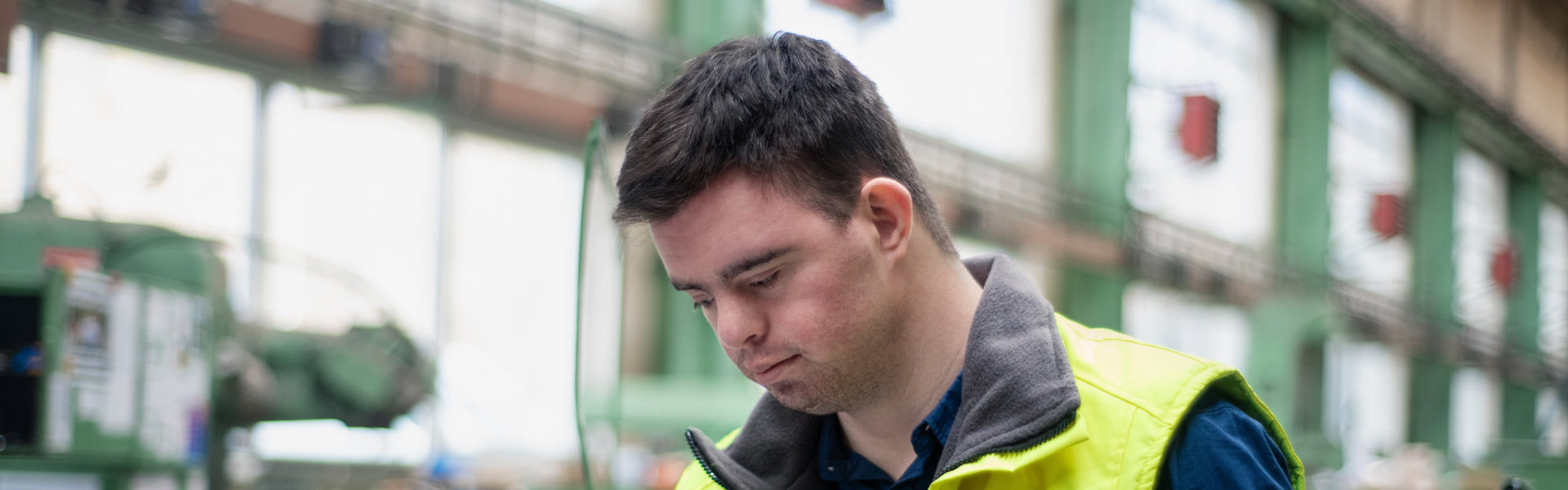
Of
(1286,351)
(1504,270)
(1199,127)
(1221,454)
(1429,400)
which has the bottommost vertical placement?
(1429,400)

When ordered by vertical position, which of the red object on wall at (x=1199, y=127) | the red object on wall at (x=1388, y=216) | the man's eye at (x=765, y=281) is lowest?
the man's eye at (x=765, y=281)

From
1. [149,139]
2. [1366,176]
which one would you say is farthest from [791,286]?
[1366,176]

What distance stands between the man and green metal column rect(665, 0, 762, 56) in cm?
652

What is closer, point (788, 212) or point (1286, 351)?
point (788, 212)

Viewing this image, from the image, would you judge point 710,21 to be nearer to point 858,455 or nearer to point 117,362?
point 117,362

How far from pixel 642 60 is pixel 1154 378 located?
6.72 m

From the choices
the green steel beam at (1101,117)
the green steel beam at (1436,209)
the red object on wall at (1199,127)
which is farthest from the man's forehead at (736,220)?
the green steel beam at (1436,209)

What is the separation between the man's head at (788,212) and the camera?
143cm

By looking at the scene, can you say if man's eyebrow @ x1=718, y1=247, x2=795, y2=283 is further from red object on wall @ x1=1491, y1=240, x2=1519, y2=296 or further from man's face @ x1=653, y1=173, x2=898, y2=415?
red object on wall @ x1=1491, y1=240, x2=1519, y2=296

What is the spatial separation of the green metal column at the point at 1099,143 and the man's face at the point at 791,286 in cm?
1026

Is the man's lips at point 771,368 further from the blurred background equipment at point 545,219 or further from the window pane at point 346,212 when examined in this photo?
the window pane at point 346,212

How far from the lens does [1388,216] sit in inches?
561

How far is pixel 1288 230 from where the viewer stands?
14906mm

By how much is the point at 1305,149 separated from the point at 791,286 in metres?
14.6
